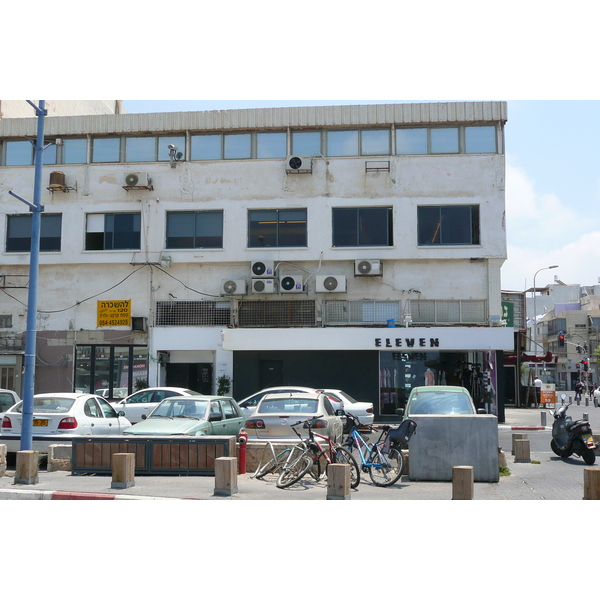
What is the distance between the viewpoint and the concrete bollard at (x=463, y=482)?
31.5 ft

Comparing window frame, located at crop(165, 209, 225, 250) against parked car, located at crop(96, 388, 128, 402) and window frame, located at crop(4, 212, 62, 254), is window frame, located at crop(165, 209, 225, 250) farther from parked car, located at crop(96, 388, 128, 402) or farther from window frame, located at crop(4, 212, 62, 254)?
parked car, located at crop(96, 388, 128, 402)

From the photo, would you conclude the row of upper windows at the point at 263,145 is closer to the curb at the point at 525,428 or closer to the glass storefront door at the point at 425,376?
the glass storefront door at the point at 425,376

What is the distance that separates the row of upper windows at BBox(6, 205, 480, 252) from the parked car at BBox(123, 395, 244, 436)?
13602mm

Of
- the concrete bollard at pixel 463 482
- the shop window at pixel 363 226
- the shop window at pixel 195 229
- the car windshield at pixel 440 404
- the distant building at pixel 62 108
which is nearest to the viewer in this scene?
the concrete bollard at pixel 463 482

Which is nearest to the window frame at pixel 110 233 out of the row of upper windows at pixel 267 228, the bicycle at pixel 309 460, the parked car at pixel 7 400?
the row of upper windows at pixel 267 228

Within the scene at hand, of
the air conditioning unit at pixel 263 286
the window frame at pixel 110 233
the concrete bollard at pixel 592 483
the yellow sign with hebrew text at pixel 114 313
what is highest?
the window frame at pixel 110 233

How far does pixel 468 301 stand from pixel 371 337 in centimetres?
430

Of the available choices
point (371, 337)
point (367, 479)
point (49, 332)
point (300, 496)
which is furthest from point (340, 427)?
point (49, 332)

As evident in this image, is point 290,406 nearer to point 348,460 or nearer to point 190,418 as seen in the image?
point 190,418

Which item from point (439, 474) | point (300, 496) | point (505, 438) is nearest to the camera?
point (300, 496)

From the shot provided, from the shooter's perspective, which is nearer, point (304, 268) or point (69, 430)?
point (69, 430)

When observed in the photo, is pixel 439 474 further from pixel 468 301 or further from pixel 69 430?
pixel 468 301

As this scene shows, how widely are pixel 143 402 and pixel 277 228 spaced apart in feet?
33.9

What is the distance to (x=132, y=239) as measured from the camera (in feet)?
96.2
